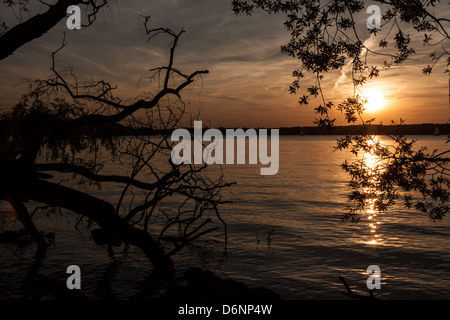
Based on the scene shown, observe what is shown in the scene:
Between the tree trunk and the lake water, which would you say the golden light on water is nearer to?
the lake water

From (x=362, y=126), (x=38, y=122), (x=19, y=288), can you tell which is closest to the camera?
(x=38, y=122)

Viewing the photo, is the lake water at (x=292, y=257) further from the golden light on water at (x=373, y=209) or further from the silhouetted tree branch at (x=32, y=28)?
the silhouetted tree branch at (x=32, y=28)

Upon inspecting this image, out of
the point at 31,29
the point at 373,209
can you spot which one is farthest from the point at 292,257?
the point at 31,29

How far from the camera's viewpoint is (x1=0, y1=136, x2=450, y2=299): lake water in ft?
48.2

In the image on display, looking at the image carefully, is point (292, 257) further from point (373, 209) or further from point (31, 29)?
point (31, 29)

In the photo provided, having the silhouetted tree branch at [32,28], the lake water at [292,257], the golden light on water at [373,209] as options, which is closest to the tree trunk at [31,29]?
the silhouetted tree branch at [32,28]

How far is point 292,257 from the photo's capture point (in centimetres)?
1888

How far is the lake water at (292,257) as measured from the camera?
14703 mm

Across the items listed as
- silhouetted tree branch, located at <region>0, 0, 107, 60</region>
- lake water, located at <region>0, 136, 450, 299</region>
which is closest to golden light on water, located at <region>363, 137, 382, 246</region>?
lake water, located at <region>0, 136, 450, 299</region>

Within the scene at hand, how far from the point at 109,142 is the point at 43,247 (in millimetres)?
8366

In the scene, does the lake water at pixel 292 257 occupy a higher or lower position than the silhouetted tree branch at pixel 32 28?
lower

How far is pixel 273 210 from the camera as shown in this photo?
32.4m

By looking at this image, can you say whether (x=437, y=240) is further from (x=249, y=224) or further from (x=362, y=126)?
(x=362, y=126)
